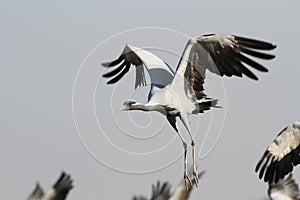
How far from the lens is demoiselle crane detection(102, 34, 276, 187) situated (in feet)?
84.2

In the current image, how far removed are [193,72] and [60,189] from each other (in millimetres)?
8168

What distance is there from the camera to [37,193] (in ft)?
108

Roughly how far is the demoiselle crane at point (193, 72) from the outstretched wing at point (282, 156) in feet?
18.1

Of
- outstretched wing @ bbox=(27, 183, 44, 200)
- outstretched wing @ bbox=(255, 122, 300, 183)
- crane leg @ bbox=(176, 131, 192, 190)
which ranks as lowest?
crane leg @ bbox=(176, 131, 192, 190)

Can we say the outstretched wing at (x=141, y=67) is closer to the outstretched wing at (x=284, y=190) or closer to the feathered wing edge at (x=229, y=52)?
the feathered wing edge at (x=229, y=52)

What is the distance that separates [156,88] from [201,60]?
3.60 ft

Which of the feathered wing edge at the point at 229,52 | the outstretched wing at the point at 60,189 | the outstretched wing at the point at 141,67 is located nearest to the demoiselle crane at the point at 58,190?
the outstretched wing at the point at 60,189

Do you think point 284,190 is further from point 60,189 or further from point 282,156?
point 60,189

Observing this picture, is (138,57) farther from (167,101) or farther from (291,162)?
(291,162)

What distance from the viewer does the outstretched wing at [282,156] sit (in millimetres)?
31891

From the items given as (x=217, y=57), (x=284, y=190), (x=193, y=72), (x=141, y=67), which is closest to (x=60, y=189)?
(x=141, y=67)

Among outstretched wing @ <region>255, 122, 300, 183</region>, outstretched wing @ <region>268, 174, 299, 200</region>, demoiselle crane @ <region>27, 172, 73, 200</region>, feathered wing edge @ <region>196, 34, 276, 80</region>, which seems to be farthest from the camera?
outstretched wing @ <region>268, 174, 299, 200</region>

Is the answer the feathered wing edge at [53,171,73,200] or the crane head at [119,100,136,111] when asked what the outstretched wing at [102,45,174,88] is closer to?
the crane head at [119,100,136,111]

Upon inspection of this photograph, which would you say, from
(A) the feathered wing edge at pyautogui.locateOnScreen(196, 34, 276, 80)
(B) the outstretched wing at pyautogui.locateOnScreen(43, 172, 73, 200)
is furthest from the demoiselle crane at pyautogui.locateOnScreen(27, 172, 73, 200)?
(A) the feathered wing edge at pyautogui.locateOnScreen(196, 34, 276, 80)
